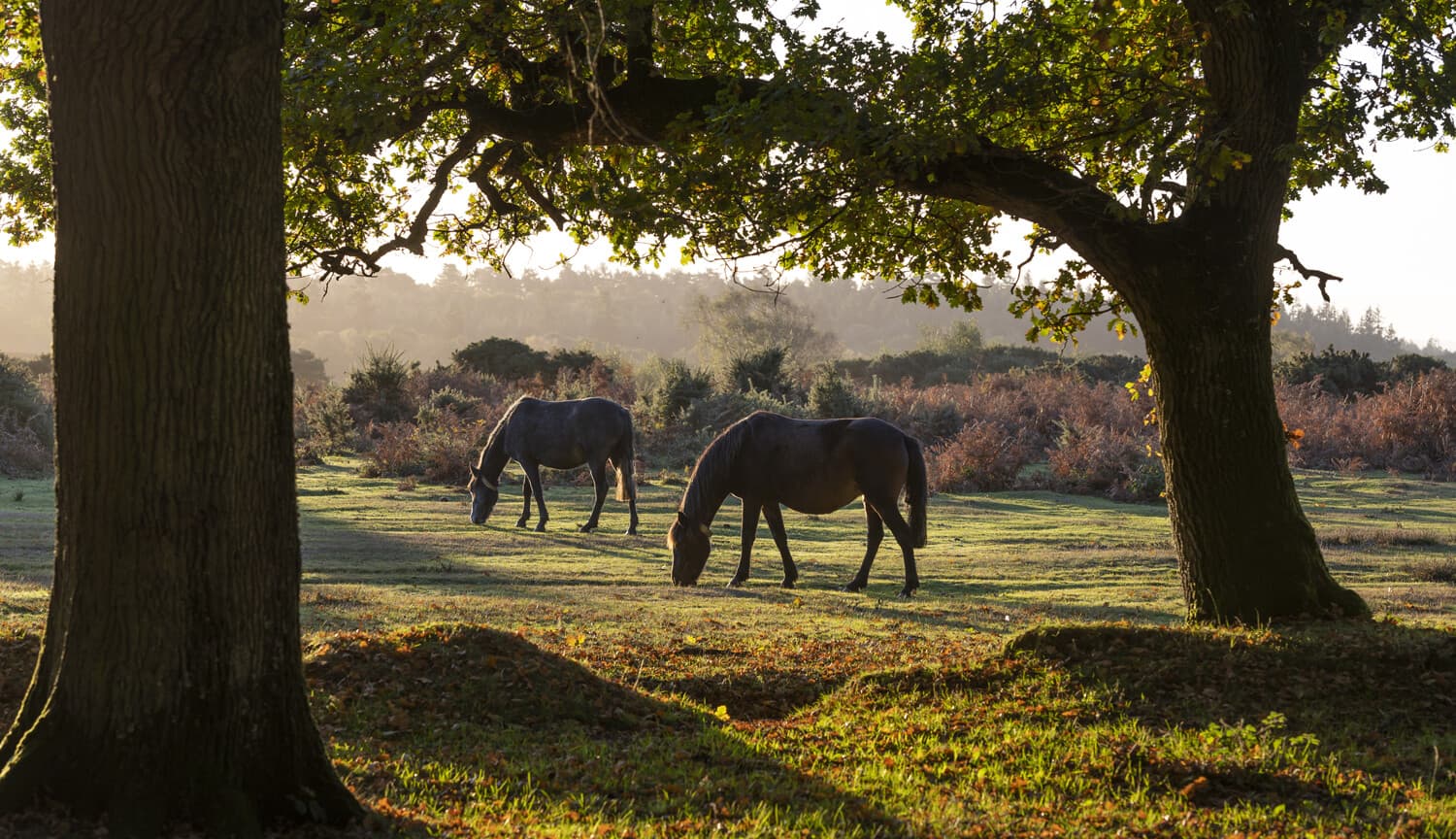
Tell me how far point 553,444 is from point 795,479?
301 inches

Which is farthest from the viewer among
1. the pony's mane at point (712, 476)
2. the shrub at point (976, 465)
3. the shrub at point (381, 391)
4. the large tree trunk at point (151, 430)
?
the shrub at point (381, 391)

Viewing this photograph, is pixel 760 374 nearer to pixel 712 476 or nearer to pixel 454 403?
pixel 454 403

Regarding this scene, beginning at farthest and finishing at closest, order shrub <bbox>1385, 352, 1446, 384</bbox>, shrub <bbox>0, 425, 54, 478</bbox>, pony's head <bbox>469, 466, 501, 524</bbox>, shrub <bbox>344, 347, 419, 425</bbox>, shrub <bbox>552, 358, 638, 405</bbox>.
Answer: shrub <bbox>1385, 352, 1446, 384</bbox> < shrub <bbox>344, 347, 419, 425</bbox> < shrub <bbox>552, 358, 638, 405</bbox> < shrub <bbox>0, 425, 54, 478</bbox> < pony's head <bbox>469, 466, 501, 524</bbox>

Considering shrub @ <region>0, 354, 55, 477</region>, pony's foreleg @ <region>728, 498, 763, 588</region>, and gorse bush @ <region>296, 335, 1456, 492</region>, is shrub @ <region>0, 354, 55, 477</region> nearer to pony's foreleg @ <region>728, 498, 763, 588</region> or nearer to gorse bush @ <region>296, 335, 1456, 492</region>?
gorse bush @ <region>296, 335, 1456, 492</region>

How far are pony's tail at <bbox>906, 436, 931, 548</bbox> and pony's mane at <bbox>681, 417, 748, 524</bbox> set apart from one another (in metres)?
2.11

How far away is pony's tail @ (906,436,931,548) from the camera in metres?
14.6

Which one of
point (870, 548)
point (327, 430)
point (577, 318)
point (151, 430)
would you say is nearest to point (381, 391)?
point (327, 430)

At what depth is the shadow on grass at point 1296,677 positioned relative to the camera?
7.05 meters

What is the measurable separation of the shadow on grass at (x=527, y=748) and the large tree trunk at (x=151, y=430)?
1.16m

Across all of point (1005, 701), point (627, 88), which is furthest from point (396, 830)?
point (627, 88)

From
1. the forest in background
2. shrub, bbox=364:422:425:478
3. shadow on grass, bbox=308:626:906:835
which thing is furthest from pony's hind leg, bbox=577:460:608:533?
the forest in background

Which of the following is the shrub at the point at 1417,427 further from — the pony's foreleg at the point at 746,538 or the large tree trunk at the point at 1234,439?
the large tree trunk at the point at 1234,439

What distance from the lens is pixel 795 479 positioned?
15.2 m

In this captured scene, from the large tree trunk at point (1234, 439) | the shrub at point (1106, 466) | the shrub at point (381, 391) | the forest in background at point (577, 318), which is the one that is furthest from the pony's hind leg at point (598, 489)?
the forest in background at point (577, 318)
